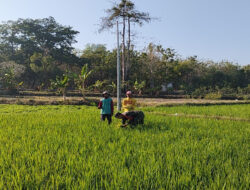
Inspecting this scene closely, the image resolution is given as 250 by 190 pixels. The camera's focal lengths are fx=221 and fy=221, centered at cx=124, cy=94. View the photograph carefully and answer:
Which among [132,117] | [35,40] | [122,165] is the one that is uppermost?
[35,40]

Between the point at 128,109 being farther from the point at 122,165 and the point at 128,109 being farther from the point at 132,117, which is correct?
the point at 122,165

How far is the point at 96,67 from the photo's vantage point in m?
22.1

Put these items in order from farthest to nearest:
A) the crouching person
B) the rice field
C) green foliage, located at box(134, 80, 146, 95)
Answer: green foliage, located at box(134, 80, 146, 95)
the crouching person
the rice field

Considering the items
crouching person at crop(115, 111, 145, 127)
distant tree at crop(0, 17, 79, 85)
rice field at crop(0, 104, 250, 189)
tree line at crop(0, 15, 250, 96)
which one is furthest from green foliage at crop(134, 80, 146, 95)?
rice field at crop(0, 104, 250, 189)

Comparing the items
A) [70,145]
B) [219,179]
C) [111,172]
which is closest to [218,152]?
[219,179]

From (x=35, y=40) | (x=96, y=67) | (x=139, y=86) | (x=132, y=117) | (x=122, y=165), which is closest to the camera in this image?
(x=122, y=165)

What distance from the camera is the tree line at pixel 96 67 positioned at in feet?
67.2

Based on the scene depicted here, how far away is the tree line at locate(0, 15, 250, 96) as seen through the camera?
20.5m

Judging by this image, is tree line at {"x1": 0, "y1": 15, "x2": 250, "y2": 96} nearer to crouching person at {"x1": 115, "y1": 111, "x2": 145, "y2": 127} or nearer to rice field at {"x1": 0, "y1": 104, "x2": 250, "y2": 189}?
crouching person at {"x1": 115, "y1": 111, "x2": 145, "y2": 127}

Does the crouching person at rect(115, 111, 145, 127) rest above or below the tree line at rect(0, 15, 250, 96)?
below

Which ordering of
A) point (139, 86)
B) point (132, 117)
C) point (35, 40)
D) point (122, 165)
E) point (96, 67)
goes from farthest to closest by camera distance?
point (35, 40) < point (96, 67) < point (139, 86) < point (132, 117) < point (122, 165)

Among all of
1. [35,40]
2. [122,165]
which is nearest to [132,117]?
[122,165]

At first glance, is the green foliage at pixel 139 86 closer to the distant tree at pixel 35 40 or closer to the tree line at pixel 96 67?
A: the tree line at pixel 96 67

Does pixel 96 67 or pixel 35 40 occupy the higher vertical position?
pixel 35 40
